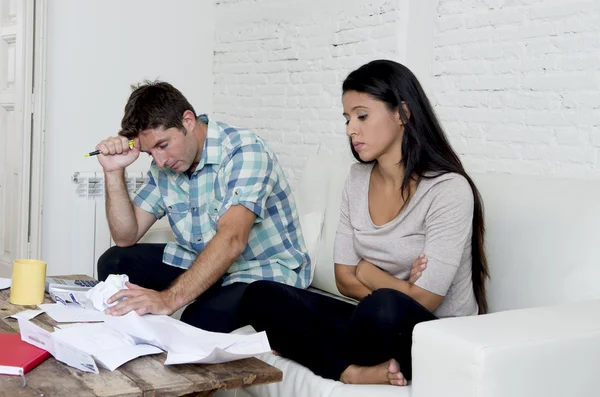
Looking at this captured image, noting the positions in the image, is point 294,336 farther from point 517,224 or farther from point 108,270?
point 108,270

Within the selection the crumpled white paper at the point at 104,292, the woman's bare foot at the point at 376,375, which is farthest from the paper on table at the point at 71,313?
the woman's bare foot at the point at 376,375

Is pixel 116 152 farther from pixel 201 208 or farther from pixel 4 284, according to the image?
pixel 4 284

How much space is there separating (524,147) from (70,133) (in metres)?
2.40

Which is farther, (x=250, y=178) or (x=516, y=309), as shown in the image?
(x=250, y=178)

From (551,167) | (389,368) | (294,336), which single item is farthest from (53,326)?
(551,167)

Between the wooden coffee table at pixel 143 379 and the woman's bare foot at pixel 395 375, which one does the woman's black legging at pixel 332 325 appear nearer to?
the woman's bare foot at pixel 395 375

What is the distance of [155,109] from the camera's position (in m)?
2.47

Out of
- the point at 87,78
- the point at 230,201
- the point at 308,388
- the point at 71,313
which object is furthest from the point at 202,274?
the point at 87,78

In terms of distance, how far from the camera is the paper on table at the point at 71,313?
187cm

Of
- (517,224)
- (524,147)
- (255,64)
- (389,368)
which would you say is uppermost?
(255,64)

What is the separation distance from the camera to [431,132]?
2.13m

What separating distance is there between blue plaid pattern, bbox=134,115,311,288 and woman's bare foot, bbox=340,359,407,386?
2.46 feet

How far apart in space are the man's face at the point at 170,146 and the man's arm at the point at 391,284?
0.71 m

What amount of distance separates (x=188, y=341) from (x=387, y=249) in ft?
2.33
